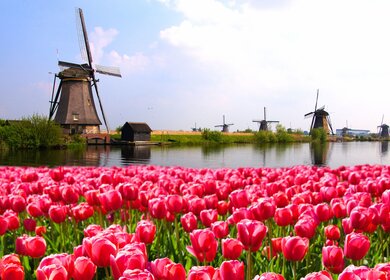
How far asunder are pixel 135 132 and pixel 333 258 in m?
68.6

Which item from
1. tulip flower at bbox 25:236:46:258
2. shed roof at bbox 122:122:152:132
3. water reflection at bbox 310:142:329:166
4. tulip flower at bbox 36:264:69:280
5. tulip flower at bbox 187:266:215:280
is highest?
shed roof at bbox 122:122:152:132

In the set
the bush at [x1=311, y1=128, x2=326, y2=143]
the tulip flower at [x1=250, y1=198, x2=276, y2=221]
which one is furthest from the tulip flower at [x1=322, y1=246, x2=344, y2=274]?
the bush at [x1=311, y1=128, x2=326, y2=143]

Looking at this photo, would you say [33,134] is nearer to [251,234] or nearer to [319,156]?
[319,156]

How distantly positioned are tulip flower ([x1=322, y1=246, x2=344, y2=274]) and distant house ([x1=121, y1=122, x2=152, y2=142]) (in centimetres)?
6818

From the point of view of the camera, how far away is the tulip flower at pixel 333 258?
197 cm

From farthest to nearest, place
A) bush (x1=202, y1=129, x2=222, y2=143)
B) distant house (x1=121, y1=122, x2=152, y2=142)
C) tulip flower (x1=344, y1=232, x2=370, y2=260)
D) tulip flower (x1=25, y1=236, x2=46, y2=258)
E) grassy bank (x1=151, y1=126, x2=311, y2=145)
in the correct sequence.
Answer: bush (x1=202, y1=129, x2=222, y2=143) < grassy bank (x1=151, y1=126, x2=311, y2=145) < distant house (x1=121, y1=122, x2=152, y2=142) < tulip flower (x1=25, y1=236, x2=46, y2=258) < tulip flower (x1=344, y1=232, x2=370, y2=260)

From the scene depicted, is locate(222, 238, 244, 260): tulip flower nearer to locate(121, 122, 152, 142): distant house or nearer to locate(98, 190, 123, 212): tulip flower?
locate(98, 190, 123, 212): tulip flower

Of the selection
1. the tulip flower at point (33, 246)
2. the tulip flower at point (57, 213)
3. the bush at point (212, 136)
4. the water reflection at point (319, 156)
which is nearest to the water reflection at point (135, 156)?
the water reflection at point (319, 156)

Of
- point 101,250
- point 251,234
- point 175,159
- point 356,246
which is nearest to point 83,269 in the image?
point 101,250

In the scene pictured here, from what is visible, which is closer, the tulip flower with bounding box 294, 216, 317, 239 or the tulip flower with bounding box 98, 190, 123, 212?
the tulip flower with bounding box 294, 216, 317, 239

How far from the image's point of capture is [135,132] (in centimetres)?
6975

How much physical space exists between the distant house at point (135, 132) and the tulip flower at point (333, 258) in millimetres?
68180

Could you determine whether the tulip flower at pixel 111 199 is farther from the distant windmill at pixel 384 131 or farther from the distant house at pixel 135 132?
the distant windmill at pixel 384 131

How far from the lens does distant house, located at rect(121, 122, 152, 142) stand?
228ft
